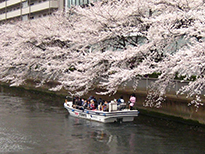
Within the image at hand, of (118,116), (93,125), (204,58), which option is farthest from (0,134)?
(204,58)

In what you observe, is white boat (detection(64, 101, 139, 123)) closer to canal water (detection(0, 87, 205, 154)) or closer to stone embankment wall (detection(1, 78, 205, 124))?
canal water (detection(0, 87, 205, 154))

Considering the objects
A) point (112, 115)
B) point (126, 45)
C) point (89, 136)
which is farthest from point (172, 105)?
point (89, 136)

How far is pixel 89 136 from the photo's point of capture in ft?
58.1

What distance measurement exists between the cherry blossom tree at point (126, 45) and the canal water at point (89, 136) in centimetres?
178

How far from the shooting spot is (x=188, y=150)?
15.4 m

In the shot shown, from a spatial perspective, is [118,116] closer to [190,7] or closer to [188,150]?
[188,150]

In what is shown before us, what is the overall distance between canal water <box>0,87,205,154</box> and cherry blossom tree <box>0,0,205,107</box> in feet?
5.85

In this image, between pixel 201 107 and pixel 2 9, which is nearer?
pixel 201 107

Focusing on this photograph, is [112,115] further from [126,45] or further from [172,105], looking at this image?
[126,45]

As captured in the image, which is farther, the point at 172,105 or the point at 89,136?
the point at 172,105

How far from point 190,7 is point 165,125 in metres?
7.14

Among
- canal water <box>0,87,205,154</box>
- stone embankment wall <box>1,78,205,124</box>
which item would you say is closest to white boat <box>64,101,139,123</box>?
canal water <box>0,87,205,154</box>

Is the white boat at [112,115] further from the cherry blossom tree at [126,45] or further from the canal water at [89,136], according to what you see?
the cherry blossom tree at [126,45]

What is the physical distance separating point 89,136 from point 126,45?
966 cm
